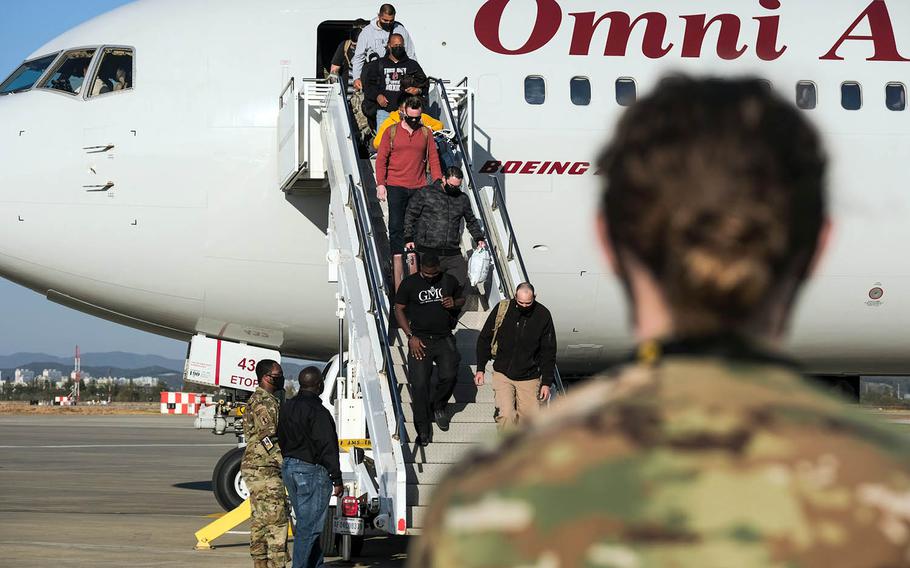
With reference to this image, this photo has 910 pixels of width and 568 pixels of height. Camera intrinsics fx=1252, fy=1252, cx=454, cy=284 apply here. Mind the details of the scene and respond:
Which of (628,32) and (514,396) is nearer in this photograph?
(514,396)

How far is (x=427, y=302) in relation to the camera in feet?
32.9

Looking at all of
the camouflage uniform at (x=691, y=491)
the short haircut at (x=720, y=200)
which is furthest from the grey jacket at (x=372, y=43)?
the camouflage uniform at (x=691, y=491)

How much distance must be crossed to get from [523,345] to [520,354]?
8 cm

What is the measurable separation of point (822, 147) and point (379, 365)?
8.62 m

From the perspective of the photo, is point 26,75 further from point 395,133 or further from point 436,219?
point 436,219

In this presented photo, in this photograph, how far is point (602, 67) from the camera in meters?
13.2

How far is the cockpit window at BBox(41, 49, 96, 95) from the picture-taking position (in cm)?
1342

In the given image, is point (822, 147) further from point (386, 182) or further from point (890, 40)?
point (890, 40)

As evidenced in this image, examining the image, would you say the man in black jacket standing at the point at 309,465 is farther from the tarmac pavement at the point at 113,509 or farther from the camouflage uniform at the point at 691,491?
the camouflage uniform at the point at 691,491

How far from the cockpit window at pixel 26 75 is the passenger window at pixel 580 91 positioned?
5.74m

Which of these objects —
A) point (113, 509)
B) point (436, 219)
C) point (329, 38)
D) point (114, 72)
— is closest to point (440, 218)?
point (436, 219)

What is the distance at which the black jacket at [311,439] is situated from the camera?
9.38m

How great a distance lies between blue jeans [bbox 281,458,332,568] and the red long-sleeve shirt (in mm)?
3129

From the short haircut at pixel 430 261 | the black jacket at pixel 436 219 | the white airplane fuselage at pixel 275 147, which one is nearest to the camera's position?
the short haircut at pixel 430 261
